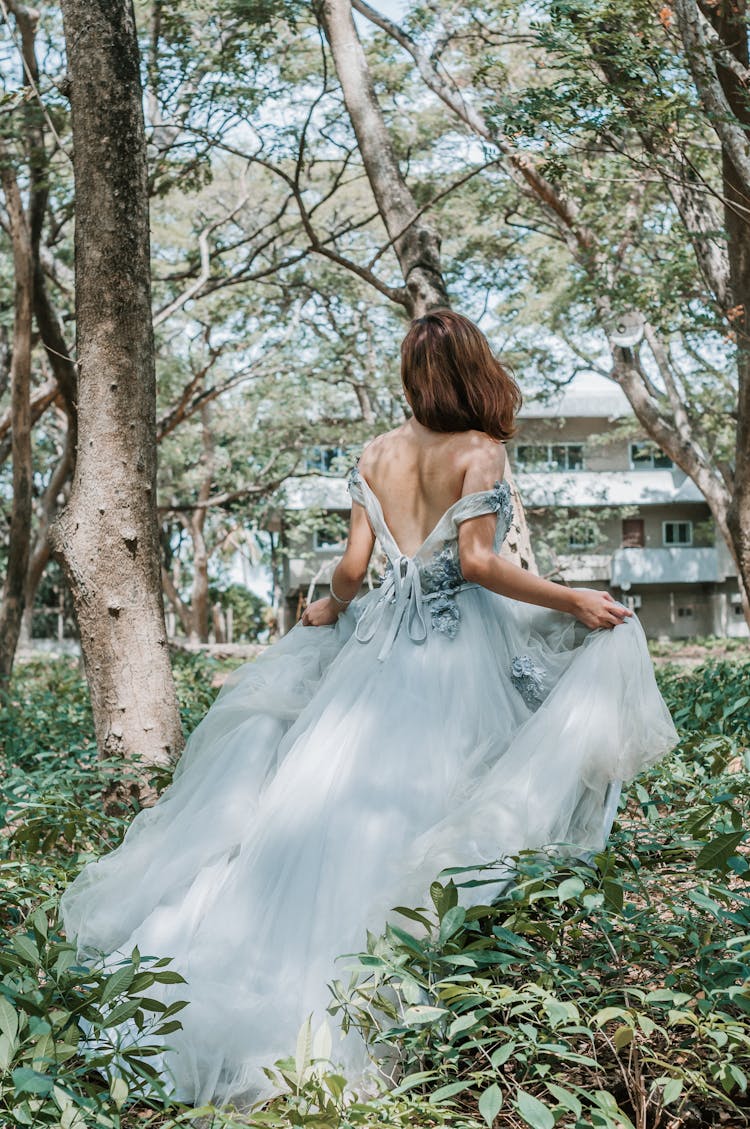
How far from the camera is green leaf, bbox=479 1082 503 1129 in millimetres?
2039

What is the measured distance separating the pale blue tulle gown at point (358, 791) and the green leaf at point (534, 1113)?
2.03ft

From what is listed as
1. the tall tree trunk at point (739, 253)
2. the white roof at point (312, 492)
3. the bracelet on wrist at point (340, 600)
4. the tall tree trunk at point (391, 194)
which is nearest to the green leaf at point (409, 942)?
the bracelet on wrist at point (340, 600)

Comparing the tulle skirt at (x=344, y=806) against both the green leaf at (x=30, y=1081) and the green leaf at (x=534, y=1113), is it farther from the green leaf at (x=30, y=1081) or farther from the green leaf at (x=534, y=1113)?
the green leaf at (x=534, y=1113)

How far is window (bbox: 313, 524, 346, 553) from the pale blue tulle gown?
77.3ft

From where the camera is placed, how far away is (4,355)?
17719 millimetres

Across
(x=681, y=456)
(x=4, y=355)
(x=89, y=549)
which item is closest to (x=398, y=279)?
(x=4, y=355)

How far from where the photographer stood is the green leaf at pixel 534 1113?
6.57 ft

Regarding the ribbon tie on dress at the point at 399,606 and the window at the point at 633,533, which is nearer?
the ribbon tie on dress at the point at 399,606

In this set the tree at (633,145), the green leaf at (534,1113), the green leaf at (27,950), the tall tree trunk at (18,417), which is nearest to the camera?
the green leaf at (534,1113)

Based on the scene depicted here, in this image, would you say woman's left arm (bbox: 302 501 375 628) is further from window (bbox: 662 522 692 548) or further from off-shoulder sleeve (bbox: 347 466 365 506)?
window (bbox: 662 522 692 548)

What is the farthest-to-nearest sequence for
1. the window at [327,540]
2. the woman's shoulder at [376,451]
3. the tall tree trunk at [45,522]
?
the window at [327,540] < the tall tree trunk at [45,522] < the woman's shoulder at [376,451]

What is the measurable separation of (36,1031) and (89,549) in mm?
2580

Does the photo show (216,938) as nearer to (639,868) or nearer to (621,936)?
(621,936)

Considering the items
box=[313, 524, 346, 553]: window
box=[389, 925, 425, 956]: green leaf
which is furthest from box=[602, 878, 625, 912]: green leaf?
box=[313, 524, 346, 553]: window
